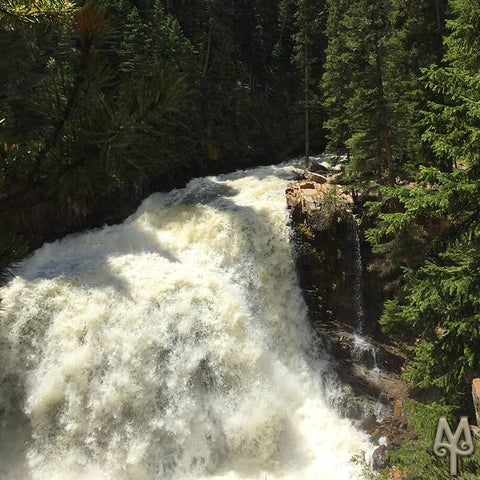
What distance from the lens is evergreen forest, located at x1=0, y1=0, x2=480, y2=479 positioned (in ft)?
7.25

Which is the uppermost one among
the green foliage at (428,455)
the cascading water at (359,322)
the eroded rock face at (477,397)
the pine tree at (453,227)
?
A: the pine tree at (453,227)

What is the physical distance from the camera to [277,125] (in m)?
33.5

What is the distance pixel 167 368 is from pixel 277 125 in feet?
87.7

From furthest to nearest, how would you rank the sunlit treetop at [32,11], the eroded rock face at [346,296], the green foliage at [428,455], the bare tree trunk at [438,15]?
the bare tree trunk at [438,15] < the eroded rock face at [346,296] < the green foliage at [428,455] < the sunlit treetop at [32,11]

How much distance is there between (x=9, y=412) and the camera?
36.4ft

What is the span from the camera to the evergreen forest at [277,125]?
2.21 meters

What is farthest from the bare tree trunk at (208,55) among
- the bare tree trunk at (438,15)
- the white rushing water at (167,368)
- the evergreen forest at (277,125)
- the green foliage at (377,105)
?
the white rushing water at (167,368)

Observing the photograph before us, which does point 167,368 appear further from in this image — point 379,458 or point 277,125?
point 277,125

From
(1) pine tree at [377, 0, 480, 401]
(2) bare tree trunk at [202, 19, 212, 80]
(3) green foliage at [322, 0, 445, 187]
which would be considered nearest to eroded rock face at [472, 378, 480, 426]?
(1) pine tree at [377, 0, 480, 401]
